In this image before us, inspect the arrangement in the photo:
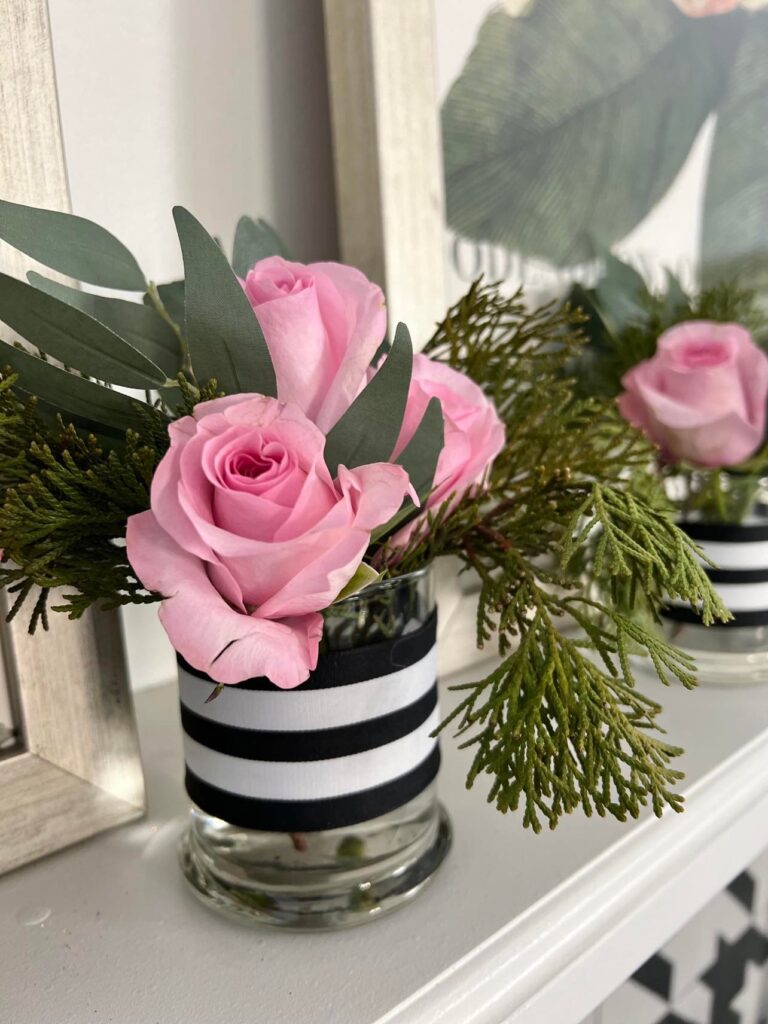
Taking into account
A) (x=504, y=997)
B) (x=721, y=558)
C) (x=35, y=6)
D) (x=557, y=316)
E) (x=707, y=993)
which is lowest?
(x=707, y=993)

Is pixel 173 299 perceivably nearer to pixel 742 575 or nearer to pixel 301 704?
pixel 301 704

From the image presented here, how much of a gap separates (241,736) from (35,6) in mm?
312

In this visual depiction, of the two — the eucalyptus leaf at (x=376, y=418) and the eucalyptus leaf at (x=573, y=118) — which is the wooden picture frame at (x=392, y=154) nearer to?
the eucalyptus leaf at (x=573, y=118)

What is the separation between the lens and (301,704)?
35 centimetres

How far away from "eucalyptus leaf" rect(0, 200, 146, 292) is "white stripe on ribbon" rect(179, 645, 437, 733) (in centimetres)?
17

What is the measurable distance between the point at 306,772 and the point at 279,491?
121mm

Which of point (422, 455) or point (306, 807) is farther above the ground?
point (422, 455)

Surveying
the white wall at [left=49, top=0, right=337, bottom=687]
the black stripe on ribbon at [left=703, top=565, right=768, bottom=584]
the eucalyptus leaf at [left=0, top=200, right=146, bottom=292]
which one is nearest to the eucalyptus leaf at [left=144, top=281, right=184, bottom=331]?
the eucalyptus leaf at [left=0, top=200, right=146, bottom=292]

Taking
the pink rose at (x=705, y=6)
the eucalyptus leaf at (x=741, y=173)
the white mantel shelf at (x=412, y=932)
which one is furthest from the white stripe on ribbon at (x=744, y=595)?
the pink rose at (x=705, y=6)

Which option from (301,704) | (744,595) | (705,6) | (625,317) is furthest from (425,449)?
(705,6)

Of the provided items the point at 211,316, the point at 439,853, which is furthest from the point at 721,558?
the point at 211,316

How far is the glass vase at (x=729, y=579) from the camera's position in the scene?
1.83 feet

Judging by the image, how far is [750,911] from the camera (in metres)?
0.66

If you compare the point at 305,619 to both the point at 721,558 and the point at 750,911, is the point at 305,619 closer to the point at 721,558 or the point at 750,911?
the point at 721,558
